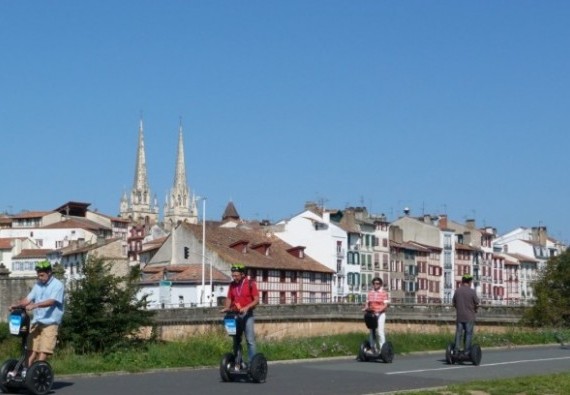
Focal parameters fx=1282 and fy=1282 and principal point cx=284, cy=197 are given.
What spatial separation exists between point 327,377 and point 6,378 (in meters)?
5.29

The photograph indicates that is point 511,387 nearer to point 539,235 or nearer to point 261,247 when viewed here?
point 261,247

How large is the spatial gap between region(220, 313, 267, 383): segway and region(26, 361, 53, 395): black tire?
3.05 metres

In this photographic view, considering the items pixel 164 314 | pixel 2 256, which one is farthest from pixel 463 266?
pixel 164 314

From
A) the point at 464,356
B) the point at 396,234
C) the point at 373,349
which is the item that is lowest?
the point at 464,356

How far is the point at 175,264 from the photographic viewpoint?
109 meters

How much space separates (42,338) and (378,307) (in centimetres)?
848

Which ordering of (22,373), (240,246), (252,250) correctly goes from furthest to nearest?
1. (252,250)
2. (240,246)
3. (22,373)

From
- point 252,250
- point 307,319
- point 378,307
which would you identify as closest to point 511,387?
point 378,307

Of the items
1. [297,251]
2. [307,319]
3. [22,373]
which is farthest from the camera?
[297,251]

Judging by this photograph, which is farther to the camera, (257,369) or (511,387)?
(257,369)

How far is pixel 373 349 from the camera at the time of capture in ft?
76.5

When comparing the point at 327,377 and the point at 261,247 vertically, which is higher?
the point at 261,247

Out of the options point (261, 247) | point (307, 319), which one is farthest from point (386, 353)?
point (261, 247)

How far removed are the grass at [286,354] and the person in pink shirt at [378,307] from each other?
4.42 ft
